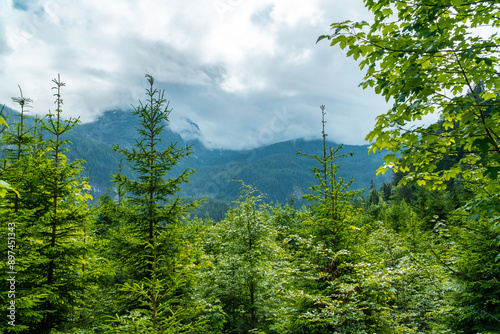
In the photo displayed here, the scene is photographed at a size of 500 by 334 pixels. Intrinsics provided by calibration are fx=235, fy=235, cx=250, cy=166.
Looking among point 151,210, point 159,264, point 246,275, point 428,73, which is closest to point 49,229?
point 151,210

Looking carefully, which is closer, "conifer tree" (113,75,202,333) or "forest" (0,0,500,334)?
"forest" (0,0,500,334)

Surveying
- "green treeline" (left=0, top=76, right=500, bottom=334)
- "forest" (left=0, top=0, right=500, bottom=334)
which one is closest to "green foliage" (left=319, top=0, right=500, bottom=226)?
"forest" (left=0, top=0, right=500, bottom=334)

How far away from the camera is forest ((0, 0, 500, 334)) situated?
11.5 ft

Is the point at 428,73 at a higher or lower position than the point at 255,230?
higher

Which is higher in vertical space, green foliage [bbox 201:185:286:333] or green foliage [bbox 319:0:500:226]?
green foliage [bbox 319:0:500:226]

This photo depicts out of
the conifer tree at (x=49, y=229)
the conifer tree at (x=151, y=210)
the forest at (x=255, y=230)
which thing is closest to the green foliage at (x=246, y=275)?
the forest at (x=255, y=230)

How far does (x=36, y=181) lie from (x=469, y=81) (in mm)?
10718

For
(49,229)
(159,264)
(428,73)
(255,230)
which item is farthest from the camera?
(255,230)

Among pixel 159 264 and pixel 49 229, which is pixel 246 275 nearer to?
pixel 159 264

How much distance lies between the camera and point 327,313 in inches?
282

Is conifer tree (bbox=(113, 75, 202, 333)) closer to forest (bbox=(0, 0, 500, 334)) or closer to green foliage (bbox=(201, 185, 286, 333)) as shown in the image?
forest (bbox=(0, 0, 500, 334))

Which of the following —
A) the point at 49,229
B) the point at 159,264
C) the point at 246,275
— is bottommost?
the point at 246,275

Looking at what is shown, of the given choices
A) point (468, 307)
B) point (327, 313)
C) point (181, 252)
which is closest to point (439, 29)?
point (327, 313)

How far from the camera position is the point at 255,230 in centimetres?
1242
